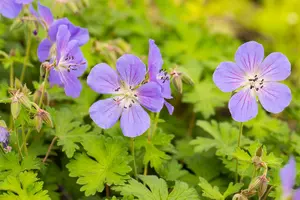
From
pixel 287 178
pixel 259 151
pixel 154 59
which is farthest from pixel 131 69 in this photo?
pixel 287 178

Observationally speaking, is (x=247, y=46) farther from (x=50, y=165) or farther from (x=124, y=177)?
(x=50, y=165)

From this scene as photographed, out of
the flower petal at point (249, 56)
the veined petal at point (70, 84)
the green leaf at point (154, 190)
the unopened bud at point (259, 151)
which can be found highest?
the flower petal at point (249, 56)

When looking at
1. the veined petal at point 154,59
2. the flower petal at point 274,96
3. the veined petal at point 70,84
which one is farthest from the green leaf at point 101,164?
the flower petal at point 274,96

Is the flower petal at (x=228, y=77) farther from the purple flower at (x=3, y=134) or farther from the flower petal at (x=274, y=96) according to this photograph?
the purple flower at (x=3, y=134)

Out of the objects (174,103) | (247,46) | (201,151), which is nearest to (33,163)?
(201,151)

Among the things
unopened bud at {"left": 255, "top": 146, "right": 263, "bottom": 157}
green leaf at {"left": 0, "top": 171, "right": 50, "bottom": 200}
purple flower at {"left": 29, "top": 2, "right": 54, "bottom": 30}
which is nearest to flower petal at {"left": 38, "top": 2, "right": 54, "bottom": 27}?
purple flower at {"left": 29, "top": 2, "right": 54, "bottom": 30}

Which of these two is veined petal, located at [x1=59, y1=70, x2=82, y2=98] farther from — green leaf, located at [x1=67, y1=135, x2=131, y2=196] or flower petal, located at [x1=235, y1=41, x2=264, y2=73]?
flower petal, located at [x1=235, y1=41, x2=264, y2=73]

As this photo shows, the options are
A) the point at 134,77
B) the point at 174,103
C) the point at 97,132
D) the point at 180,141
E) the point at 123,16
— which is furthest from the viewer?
the point at 123,16

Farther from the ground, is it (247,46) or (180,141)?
(247,46)
